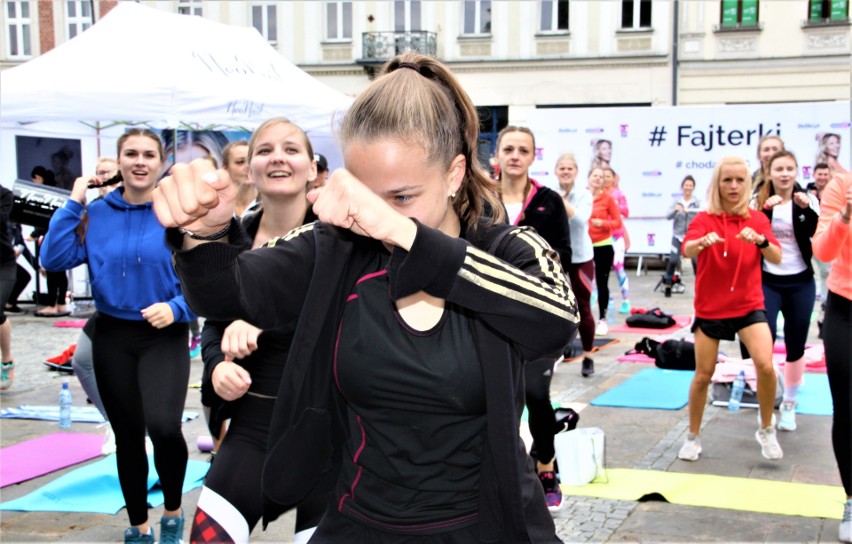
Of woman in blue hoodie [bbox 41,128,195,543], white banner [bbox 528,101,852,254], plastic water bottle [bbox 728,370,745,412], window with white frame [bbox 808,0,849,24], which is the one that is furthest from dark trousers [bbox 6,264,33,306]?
window with white frame [bbox 808,0,849,24]

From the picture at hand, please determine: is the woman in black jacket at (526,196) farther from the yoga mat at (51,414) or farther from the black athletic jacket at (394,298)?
the black athletic jacket at (394,298)

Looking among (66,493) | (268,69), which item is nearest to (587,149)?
(268,69)

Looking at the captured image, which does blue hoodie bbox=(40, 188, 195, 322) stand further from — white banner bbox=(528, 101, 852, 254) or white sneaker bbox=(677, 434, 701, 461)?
white banner bbox=(528, 101, 852, 254)

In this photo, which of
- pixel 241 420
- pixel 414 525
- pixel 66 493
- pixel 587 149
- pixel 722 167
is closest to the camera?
pixel 414 525

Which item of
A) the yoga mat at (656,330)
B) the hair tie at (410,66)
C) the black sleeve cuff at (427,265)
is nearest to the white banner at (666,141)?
the yoga mat at (656,330)

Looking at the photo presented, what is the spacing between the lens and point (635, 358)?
984 cm

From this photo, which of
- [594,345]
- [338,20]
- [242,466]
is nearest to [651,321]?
[594,345]

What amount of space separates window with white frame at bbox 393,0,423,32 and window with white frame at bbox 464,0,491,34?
1.54 m

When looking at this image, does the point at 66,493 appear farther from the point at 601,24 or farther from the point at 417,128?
the point at 601,24

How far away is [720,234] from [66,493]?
4.54m

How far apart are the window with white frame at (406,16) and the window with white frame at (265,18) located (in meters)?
3.96

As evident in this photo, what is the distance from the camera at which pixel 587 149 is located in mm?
18281

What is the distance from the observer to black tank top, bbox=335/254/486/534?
193 centimetres

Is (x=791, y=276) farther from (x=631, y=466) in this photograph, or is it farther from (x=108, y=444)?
(x=108, y=444)
